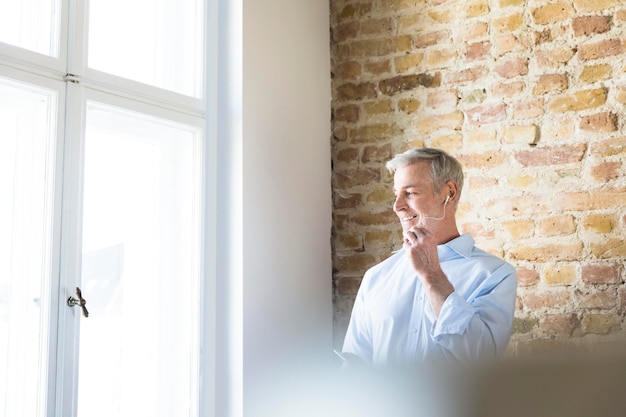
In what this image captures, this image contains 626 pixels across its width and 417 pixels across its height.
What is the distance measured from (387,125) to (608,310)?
1.32 metres

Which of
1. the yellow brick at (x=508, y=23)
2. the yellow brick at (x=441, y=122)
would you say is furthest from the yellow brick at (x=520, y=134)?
Answer: the yellow brick at (x=508, y=23)

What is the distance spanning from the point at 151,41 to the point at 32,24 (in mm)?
577

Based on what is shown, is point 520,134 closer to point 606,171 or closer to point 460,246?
point 606,171

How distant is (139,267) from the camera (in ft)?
9.76

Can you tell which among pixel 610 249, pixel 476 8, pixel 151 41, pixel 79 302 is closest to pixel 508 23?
pixel 476 8

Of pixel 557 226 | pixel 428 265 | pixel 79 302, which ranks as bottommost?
pixel 79 302

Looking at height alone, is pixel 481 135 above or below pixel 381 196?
above

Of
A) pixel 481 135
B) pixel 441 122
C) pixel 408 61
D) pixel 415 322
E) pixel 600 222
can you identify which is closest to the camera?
pixel 415 322

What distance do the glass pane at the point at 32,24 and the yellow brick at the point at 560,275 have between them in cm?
211

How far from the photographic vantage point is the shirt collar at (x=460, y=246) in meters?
2.81

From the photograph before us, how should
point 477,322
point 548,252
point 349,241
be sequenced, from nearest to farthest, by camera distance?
point 477,322 < point 548,252 < point 349,241

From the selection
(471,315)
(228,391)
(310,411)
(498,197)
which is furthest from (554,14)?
(310,411)

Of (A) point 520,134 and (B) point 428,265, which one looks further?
(A) point 520,134

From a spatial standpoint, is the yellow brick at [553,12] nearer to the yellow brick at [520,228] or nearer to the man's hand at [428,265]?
the yellow brick at [520,228]
